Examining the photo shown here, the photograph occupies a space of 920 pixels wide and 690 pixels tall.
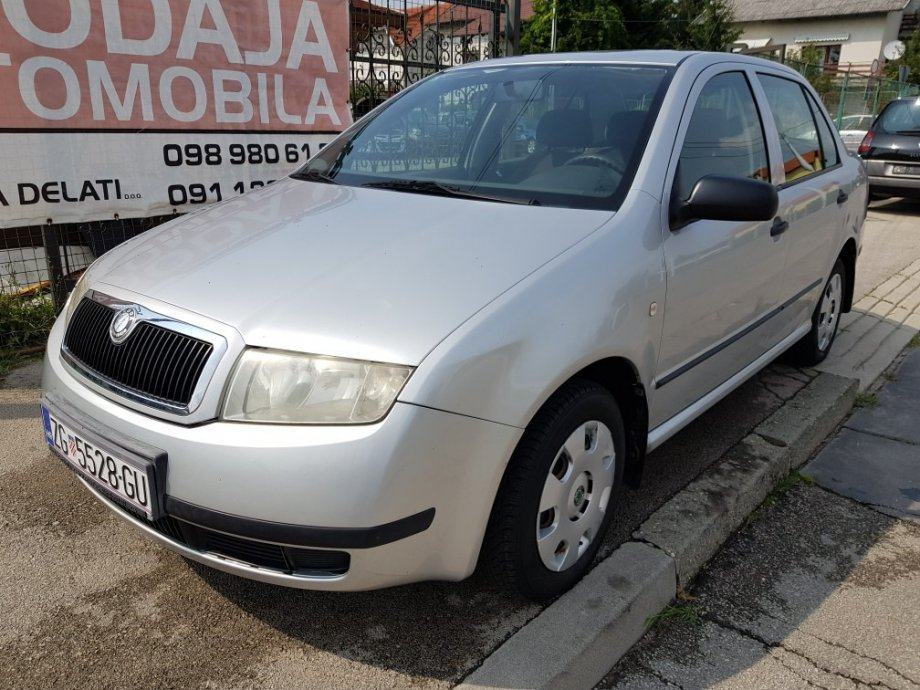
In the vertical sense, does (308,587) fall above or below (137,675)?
above

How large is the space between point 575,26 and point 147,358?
61.9ft

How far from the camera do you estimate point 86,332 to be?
225 centimetres

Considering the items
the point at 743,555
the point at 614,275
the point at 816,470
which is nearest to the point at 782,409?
the point at 816,470

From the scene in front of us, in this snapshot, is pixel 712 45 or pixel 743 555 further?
pixel 712 45

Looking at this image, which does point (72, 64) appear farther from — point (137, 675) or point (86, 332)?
point (137, 675)

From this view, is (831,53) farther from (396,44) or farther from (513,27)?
(396,44)

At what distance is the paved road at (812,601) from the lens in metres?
2.16

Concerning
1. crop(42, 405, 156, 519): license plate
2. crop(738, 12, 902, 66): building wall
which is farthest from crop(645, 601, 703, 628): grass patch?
crop(738, 12, 902, 66): building wall

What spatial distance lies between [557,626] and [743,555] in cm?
95

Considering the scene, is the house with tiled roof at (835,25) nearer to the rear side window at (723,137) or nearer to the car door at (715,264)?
the rear side window at (723,137)

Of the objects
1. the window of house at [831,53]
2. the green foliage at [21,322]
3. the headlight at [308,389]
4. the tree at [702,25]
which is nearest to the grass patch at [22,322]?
the green foliage at [21,322]

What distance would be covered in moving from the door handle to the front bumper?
187 centimetres

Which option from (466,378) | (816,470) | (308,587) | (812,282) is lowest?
(816,470)

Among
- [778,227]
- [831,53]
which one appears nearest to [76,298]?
[778,227]
